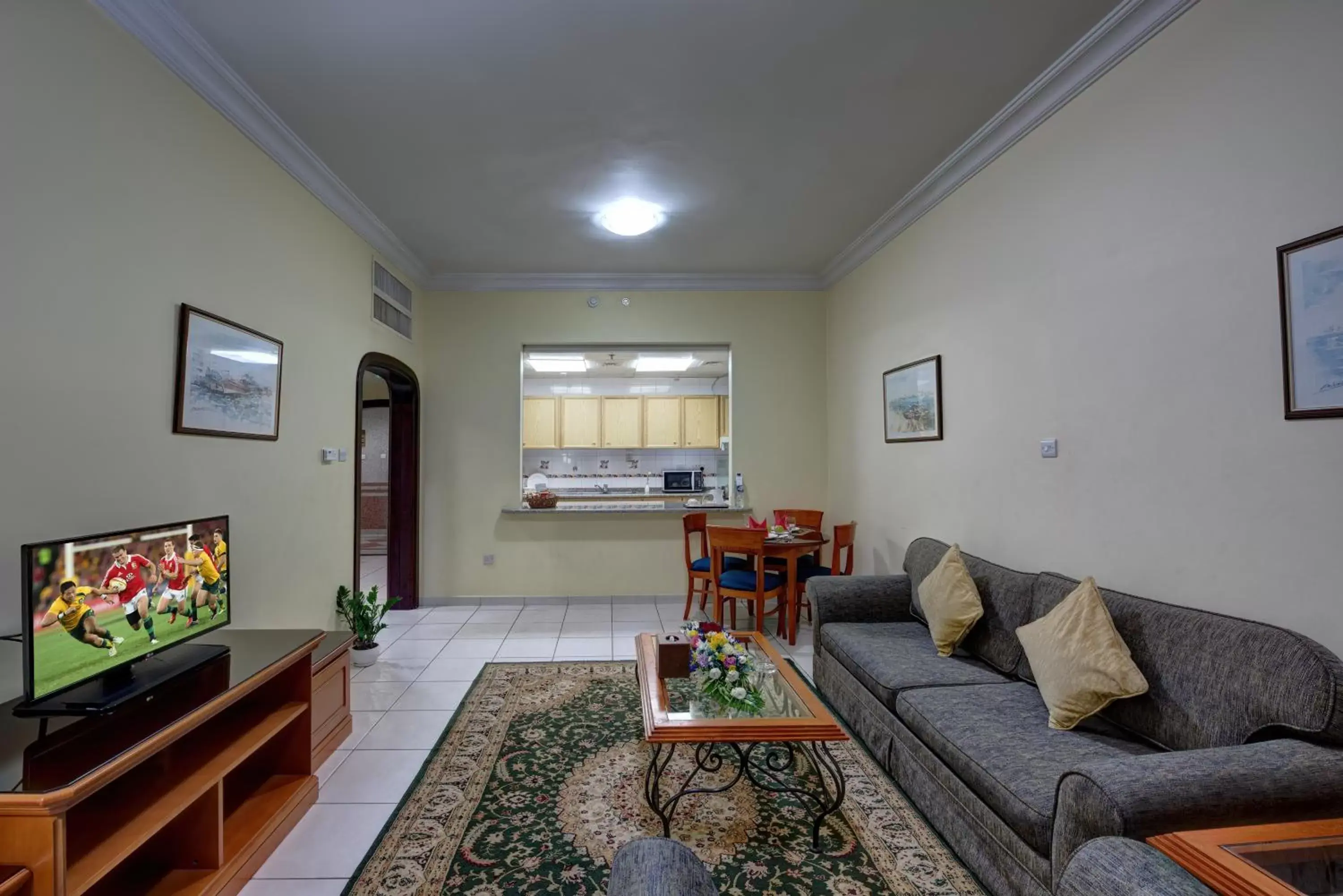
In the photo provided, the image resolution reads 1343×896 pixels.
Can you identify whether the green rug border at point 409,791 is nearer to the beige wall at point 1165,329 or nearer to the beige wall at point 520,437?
the beige wall at point 520,437

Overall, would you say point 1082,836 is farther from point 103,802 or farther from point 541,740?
point 103,802

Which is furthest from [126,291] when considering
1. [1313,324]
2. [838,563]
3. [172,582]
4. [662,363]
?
[662,363]

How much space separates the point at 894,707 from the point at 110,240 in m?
3.47

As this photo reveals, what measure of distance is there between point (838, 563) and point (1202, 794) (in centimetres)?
321

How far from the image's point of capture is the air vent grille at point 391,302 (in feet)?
13.7

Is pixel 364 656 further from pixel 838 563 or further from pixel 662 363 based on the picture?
pixel 662 363

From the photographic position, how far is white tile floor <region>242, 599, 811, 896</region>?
1945 mm

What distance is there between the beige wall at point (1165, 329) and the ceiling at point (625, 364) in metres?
2.83

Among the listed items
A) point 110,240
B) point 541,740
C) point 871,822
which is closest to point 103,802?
point 541,740

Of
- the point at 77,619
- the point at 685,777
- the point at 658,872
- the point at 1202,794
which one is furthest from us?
the point at 685,777

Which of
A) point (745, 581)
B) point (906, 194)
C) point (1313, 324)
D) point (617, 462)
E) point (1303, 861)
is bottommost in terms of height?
point (745, 581)

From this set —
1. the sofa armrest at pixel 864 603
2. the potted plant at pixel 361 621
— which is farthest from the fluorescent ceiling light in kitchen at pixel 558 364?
the sofa armrest at pixel 864 603

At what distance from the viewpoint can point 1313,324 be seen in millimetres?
1636

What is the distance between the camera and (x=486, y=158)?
3.15m
